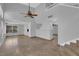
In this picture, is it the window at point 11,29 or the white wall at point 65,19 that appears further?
the window at point 11,29

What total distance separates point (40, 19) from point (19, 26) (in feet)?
1.62

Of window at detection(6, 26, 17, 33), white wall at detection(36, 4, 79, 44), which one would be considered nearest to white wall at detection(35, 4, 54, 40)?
white wall at detection(36, 4, 79, 44)

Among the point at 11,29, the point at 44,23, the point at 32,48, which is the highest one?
the point at 44,23

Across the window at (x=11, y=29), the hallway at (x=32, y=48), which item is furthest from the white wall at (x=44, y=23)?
the window at (x=11, y=29)

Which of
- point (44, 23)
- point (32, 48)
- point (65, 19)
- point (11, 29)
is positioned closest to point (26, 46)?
point (32, 48)

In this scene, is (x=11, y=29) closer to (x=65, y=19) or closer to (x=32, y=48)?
(x=32, y=48)

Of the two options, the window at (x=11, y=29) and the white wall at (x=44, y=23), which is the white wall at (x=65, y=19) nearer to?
the white wall at (x=44, y=23)

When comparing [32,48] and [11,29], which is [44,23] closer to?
[32,48]

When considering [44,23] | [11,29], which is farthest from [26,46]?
[44,23]

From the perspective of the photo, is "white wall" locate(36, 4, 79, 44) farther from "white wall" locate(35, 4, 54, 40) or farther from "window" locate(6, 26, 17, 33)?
"window" locate(6, 26, 17, 33)

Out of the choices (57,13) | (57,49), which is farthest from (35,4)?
(57,49)

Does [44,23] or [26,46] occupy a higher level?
[44,23]

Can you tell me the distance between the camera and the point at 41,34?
3398 millimetres

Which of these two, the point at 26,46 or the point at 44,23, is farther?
the point at 44,23
